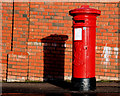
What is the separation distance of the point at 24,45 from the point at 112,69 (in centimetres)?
262

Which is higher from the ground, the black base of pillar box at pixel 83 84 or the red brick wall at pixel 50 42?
the red brick wall at pixel 50 42

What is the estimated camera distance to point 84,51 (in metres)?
6.06

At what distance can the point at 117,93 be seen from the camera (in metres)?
5.90

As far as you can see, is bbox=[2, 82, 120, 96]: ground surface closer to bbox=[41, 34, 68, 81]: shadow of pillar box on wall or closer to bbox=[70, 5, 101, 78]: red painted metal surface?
bbox=[70, 5, 101, 78]: red painted metal surface

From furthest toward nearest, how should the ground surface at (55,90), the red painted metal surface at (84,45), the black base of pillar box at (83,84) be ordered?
1. the black base of pillar box at (83,84)
2. the red painted metal surface at (84,45)
3. the ground surface at (55,90)

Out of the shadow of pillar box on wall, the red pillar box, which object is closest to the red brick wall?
the shadow of pillar box on wall

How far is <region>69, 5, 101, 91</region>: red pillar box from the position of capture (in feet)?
19.7

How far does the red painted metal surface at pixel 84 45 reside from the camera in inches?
235

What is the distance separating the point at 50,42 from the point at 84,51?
1869 mm

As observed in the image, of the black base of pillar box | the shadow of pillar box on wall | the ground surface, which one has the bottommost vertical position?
the ground surface

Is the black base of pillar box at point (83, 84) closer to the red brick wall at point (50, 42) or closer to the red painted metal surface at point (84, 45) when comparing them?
the red painted metal surface at point (84, 45)

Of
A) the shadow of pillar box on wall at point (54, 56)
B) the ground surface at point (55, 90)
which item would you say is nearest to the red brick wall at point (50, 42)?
the shadow of pillar box on wall at point (54, 56)

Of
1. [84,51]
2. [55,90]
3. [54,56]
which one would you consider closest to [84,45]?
[84,51]

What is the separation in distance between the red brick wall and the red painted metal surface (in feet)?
4.99
